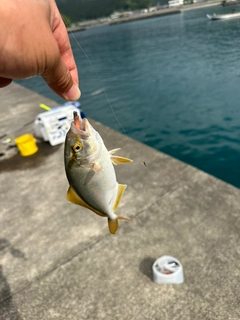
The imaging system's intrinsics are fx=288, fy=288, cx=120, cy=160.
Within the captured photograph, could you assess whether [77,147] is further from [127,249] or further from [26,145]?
[26,145]

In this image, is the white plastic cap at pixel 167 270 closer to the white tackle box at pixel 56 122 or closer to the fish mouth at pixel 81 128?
the fish mouth at pixel 81 128

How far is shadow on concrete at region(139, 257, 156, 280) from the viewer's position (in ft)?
12.4

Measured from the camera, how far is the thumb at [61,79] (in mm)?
1504

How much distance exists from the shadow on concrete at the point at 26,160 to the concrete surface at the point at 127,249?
2.18ft

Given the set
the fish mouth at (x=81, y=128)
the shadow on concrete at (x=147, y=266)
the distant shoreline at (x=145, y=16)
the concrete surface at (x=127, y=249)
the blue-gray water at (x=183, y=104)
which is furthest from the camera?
the distant shoreline at (x=145, y=16)

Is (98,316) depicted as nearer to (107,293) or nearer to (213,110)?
(107,293)

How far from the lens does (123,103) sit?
15523 mm

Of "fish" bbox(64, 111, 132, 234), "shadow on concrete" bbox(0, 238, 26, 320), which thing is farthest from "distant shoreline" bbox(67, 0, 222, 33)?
"fish" bbox(64, 111, 132, 234)

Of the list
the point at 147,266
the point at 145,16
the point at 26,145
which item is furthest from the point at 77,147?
the point at 145,16

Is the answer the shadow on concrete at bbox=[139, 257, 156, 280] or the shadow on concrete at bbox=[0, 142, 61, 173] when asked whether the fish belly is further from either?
the shadow on concrete at bbox=[0, 142, 61, 173]

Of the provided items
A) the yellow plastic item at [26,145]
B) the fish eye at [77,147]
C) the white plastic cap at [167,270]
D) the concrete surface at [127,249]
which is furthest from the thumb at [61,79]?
the yellow plastic item at [26,145]

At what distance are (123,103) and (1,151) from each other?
9024mm

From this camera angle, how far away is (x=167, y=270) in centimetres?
363

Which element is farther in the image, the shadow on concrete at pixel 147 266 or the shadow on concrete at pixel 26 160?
the shadow on concrete at pixel 26 160
